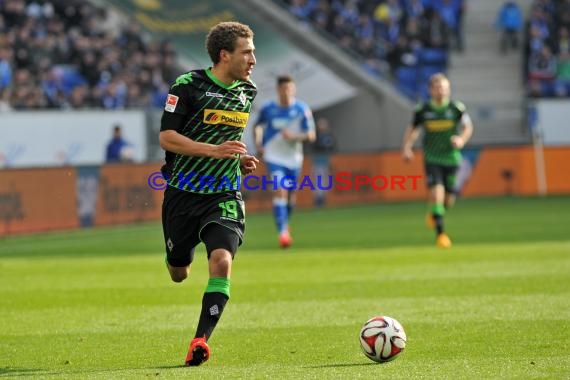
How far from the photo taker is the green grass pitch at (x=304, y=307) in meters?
7.98

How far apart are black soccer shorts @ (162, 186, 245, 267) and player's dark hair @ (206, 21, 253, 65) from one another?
1.03 meters

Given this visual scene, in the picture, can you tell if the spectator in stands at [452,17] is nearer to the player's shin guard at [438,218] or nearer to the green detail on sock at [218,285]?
the player's shin guard at [438,218]

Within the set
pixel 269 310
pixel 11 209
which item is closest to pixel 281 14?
pixel 11 209

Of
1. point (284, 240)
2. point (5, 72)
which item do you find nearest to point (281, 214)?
point (284, 240)

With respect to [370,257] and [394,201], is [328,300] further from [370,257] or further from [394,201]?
[394,201]

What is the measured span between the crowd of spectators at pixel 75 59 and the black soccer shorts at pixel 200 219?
20.9m

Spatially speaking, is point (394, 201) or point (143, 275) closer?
point (143, 275)

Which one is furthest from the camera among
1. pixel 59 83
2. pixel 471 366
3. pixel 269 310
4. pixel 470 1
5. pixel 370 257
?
pixel 470 1

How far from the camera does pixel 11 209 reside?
898 inches

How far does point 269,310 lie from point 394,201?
2182 cm

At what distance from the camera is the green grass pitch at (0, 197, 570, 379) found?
26.2 feet

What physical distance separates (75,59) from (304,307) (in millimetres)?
22284

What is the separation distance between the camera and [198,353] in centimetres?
790

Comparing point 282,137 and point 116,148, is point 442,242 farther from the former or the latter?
point 116,148
